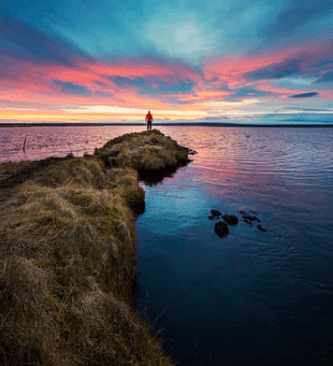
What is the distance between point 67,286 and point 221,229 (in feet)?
26.3

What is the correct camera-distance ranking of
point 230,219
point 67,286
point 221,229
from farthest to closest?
point 230,219, point 221,229, point 67,286

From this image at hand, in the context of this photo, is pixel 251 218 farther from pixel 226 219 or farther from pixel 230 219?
pixel 226 219

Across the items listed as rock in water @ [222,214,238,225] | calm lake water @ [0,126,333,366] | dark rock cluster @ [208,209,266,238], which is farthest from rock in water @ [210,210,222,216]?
rock in water @ [222,214,238,225]

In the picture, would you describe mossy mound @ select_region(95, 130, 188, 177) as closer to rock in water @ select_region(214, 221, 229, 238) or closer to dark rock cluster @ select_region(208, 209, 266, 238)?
dark rock cluster @ select_region(208, 209, 266, 238)

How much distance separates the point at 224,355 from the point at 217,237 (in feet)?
18.0

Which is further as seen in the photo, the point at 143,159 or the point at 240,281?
the point at 143,159

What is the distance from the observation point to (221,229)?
34.5 ft

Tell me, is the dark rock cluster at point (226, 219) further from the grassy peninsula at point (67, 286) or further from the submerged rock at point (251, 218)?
the grassy peninsula at point (67, 286)

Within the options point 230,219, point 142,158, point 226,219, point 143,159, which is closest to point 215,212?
point 226,219

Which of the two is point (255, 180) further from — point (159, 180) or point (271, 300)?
point (271, 300)

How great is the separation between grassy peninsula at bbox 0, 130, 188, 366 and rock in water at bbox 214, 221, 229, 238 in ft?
16.9

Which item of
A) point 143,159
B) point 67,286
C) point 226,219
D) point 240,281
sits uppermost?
point 67,286

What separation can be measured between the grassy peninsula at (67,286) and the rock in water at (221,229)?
5.15 m

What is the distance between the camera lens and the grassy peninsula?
9.32 ft
